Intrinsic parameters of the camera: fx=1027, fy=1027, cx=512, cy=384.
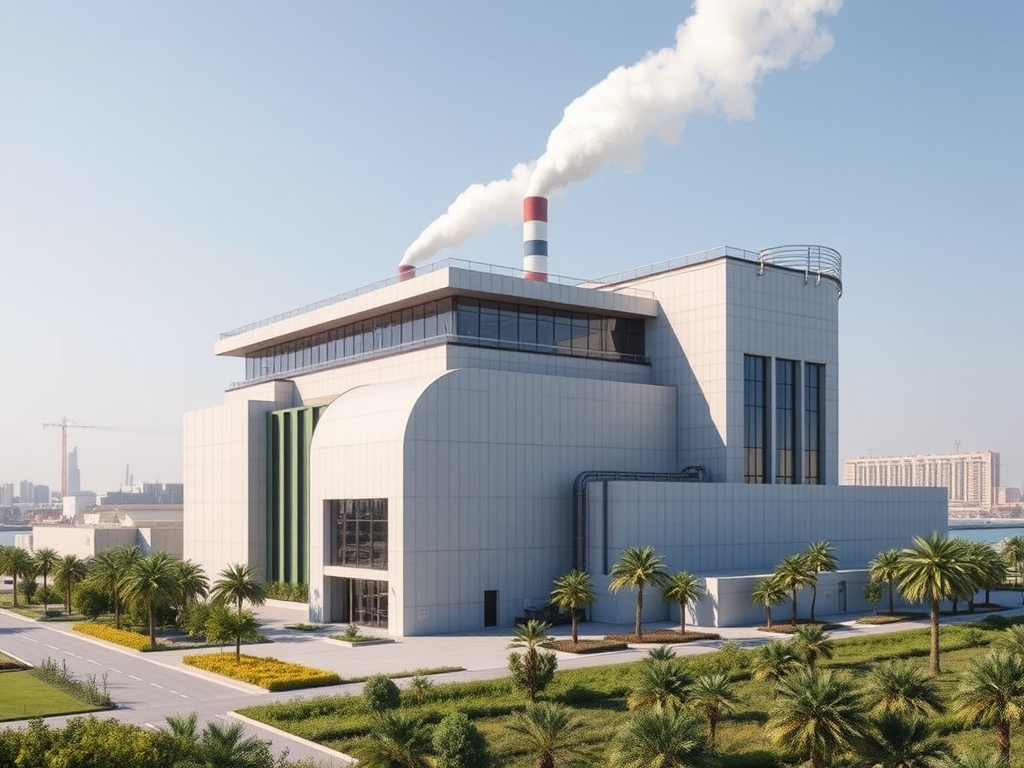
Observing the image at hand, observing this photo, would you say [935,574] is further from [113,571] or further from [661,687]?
[113,571]

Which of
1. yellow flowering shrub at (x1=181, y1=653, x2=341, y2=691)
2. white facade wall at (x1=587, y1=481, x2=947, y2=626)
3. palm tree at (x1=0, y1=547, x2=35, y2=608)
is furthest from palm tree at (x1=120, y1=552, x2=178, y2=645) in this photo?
palm tree at (x1=0, y1=547, x2=35, y2=608)

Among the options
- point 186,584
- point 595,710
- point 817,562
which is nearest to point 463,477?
point 186,584

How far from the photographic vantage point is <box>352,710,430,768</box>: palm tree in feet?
89.1

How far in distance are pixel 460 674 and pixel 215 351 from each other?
187 feet

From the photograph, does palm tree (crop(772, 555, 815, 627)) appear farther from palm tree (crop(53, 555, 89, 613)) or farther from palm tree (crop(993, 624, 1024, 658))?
palm tree (crop(53, 555, 89, 613))

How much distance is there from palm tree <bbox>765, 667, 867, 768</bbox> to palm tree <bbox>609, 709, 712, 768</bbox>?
2705 millimetres

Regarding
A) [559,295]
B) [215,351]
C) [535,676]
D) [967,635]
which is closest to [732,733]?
[535,676]

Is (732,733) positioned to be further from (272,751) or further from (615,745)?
(272,751)

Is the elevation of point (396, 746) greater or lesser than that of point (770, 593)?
greater

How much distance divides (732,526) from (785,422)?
12663 millimetres

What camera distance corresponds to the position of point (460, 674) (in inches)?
1725

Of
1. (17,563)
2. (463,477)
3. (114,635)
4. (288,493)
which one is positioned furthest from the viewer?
(17,563)

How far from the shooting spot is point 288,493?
7288 centimetres

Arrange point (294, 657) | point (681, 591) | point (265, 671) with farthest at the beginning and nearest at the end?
point (681, 591)
point (294, 657)
point (265, 671)
